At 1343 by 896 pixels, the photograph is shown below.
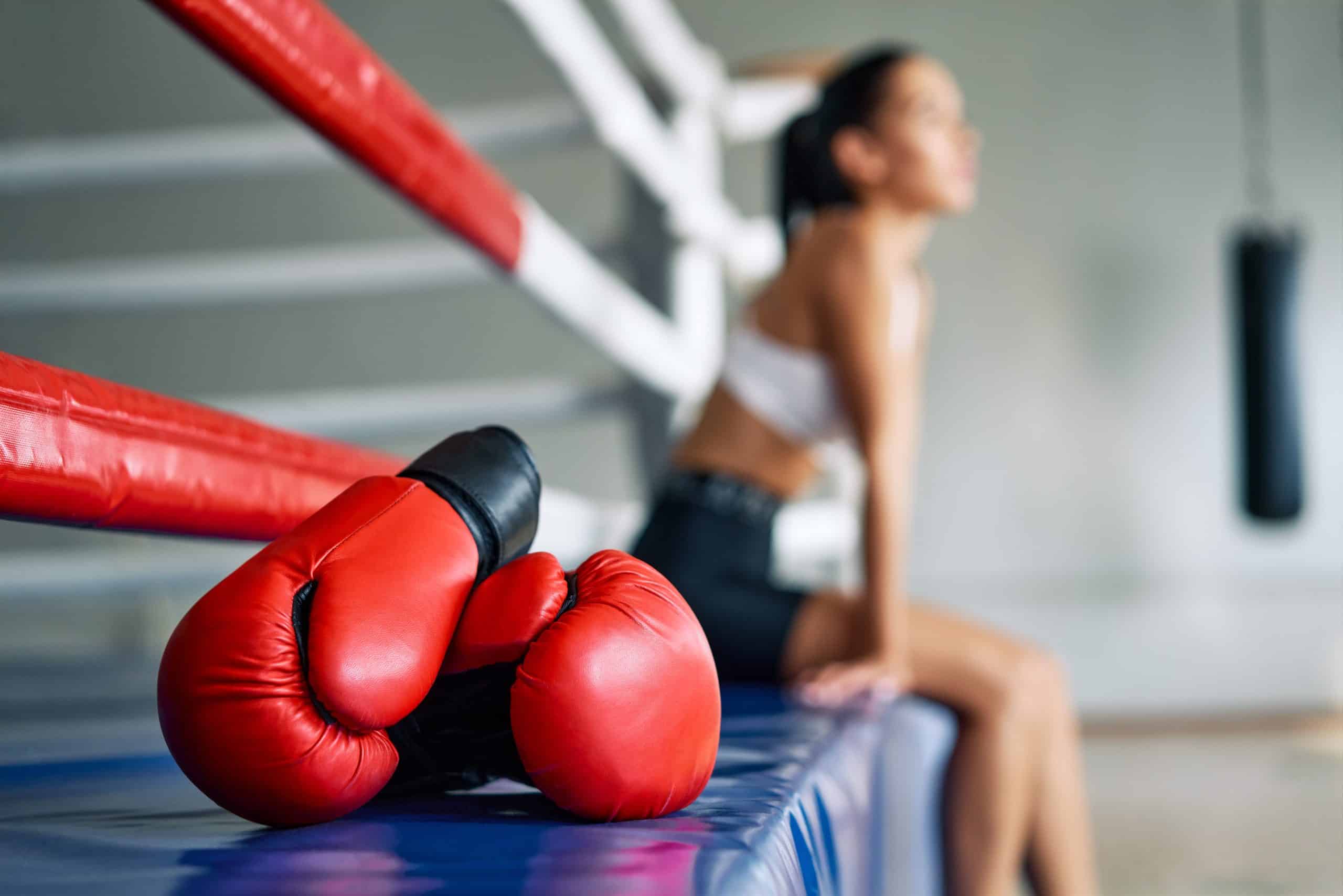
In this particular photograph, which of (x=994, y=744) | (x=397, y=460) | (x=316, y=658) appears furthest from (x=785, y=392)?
(x=316, y=658)

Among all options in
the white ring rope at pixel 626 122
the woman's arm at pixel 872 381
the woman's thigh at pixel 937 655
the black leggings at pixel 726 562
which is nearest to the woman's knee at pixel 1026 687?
the woman's thigh at pixel 937 655

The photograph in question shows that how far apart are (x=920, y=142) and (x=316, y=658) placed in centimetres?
136

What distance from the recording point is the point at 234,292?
155cm

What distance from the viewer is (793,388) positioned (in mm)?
1530

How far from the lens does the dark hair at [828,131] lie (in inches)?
66.2

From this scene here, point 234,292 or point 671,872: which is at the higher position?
point 234,292

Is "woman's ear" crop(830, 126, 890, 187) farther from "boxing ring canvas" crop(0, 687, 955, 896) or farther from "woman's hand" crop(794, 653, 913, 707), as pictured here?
"boxing ring canvas" crop(0, 687, 955, 896)

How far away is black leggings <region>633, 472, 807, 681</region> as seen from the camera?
1.33 metres

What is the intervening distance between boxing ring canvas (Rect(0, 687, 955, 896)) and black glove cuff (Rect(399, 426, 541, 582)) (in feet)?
0.39

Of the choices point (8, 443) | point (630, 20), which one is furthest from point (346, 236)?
point (8, 443)

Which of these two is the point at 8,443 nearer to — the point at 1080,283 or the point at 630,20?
the point at 630,20

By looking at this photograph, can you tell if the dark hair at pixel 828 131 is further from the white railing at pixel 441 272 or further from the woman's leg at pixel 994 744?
the woman's leg at pixel 994 744

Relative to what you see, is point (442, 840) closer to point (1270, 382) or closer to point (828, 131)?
point (828, 131)

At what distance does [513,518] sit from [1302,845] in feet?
6.88
